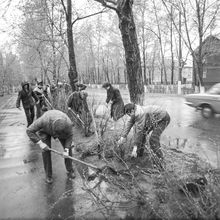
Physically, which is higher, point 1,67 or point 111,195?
point 1,67

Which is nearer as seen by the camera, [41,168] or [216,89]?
[41,168]

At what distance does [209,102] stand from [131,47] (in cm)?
492

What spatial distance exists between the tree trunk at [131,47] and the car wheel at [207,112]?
4.57 m

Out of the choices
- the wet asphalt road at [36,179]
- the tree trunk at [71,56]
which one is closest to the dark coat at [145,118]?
the wet asphalt road at [36,179]

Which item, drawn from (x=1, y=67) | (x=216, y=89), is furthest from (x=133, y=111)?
(x=1, y=67)

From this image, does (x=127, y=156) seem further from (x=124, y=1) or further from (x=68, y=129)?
(x=124, y=1)

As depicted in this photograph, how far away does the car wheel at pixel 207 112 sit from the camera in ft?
26.2

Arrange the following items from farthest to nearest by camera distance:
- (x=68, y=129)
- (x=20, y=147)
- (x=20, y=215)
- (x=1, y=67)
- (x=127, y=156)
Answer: (x=1, y=67), (x=20, y=147), (x=127, y=156), (x=68, y=129), (x=20, y=215)

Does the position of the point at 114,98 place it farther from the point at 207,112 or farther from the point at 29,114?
the point at 207,112

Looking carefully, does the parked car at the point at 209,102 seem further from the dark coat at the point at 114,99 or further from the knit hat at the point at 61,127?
the knit hat at the point at 61,127

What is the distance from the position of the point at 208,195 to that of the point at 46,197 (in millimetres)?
2197

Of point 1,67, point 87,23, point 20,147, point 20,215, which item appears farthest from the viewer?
point 1,67

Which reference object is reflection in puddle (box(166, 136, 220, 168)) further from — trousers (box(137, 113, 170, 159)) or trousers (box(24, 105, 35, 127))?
trousers (box(24, 105, 35, 127))

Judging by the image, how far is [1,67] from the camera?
27.4 m
